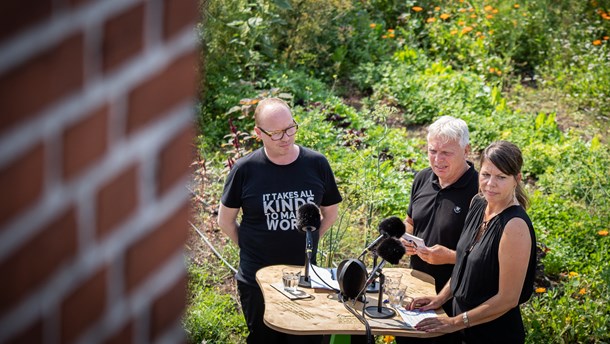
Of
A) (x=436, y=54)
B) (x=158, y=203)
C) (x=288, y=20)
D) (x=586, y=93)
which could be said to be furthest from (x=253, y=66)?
(x=158, y=203)

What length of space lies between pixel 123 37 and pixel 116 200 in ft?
0.82

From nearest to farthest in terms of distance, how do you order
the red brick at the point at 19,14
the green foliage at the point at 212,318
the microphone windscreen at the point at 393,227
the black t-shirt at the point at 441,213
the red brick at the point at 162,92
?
the red brick at the point at 19,14, the red brick at the point at 162,92, the microphone windscreen at the point at 393,227, the black t-shirt at the point at 441,213, the green foliage at the point at 212,318

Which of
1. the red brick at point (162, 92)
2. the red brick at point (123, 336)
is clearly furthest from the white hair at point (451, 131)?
the red brick at point (123, 336)

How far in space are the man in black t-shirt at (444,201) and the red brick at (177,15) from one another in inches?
133

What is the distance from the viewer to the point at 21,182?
43.3 inches

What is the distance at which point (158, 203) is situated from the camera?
1.40 m

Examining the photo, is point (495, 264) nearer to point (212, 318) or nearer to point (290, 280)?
point (290, 280)

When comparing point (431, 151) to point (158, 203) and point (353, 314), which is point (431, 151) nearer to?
point (353, 314)

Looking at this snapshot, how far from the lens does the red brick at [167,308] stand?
1.41 metres

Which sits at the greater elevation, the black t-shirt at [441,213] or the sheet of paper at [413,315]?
the black t-shirt at [441,213]

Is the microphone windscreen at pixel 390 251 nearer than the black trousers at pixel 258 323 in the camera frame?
Yes

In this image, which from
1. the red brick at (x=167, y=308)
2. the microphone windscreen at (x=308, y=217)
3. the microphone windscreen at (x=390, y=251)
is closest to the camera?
the red brick at (x=167, y=308)

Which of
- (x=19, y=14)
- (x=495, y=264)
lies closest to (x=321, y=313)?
(x=495, y=264)

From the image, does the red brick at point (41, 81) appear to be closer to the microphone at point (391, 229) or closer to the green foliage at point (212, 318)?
the microphone at point (391, 229)
